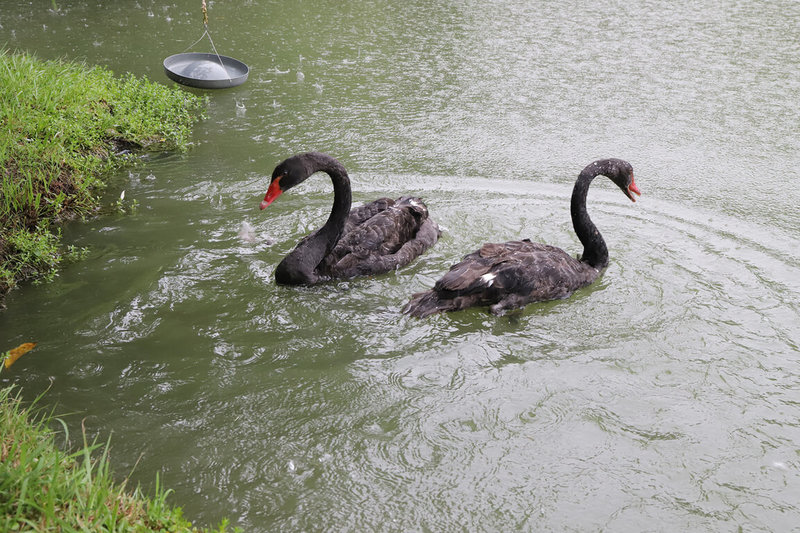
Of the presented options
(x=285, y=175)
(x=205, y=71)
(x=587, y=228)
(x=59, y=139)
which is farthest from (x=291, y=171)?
(x=205, y=71)

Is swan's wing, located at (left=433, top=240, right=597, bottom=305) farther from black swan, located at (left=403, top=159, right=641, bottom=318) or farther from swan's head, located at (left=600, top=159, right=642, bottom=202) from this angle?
swan's head, located at (left=600, top=159, right=642, bottom=202)

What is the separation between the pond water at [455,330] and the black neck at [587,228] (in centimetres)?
25

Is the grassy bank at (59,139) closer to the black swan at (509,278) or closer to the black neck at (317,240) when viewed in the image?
the black neck at (317,240)

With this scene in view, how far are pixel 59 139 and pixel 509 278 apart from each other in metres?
4.26

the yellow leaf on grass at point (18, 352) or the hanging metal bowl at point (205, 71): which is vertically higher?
the hanging metal bowl at point (205, 71)

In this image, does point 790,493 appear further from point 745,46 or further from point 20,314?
point 745,46

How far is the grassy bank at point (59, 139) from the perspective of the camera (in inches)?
201

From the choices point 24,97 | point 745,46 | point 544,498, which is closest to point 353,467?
point 544,498

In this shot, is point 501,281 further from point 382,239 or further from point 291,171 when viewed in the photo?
point 291,171

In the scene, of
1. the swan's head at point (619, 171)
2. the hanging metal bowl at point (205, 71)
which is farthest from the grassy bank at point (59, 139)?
the swan's head at point (619, 171)

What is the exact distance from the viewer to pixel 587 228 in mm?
5102

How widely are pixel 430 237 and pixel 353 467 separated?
8.44 ft

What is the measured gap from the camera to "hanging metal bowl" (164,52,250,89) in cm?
824

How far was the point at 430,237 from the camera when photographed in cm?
550
